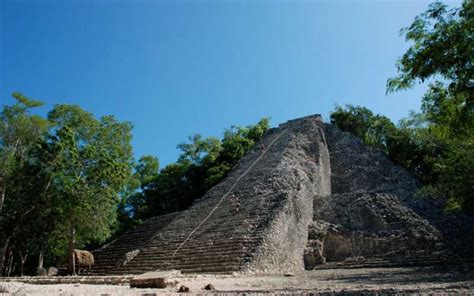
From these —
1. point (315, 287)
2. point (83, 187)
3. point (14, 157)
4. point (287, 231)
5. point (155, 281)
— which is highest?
point (14, 157)

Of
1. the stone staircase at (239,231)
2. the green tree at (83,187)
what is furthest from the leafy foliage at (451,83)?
the green tree at (83,187)

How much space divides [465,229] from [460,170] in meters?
4.39

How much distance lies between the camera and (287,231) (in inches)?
535

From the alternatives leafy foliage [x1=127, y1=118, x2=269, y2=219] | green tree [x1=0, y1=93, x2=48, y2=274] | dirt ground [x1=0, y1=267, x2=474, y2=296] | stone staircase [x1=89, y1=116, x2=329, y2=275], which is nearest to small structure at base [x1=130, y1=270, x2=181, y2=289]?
dirt ground [x1=0, y1=267, x2=474, y2=296]

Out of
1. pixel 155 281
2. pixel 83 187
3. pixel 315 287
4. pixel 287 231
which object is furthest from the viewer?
pixel 83 187

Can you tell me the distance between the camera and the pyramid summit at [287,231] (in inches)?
491

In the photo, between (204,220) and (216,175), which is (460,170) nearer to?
(204,220)

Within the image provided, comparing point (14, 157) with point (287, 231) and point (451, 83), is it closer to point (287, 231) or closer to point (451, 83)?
point (287, 231)

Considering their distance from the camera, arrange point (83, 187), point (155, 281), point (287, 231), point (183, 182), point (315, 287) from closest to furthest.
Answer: point (315, 287) < point (155, 281) < point (287, 231) < point (83, 187) < point (183, 182)

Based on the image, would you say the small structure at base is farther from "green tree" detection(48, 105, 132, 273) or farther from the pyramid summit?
"green tree" detection(48, 105, 132, 273)

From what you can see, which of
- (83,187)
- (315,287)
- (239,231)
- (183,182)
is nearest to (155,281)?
(315,287)

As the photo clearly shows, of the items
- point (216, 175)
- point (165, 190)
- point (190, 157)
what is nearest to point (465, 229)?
point (216, 175)

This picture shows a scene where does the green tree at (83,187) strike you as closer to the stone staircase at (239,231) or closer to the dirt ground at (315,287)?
the stone staircase at (239,231)

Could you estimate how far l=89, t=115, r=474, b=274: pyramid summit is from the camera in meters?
12.5
